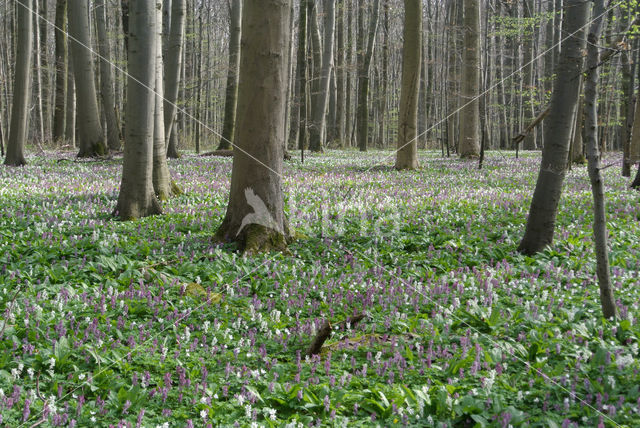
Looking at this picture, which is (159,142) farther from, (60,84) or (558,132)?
(60,84)

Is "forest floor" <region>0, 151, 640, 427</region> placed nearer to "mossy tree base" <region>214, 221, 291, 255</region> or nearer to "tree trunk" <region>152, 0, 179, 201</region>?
"mossy tree base" <region>214, 221, 291, 255</region>

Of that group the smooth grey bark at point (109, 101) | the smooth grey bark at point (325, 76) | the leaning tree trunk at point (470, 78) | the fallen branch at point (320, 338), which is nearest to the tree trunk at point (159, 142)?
the fallen branch at point (320, 338)

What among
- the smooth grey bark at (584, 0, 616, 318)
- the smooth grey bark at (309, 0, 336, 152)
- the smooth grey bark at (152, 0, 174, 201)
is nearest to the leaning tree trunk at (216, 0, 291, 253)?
the smooth grey bark at (152, 0, 174, 201)

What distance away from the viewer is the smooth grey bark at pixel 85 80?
54.9ft

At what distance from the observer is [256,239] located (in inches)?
265

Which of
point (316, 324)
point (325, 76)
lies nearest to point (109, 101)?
point (325, 76)

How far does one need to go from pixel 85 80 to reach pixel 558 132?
16.0m

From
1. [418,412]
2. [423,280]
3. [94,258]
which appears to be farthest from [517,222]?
[94,258]

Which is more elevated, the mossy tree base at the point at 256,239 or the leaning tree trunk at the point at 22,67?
the leaning tree trunk at the point at 22,67

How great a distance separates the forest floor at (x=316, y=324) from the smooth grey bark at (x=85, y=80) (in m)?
9.89

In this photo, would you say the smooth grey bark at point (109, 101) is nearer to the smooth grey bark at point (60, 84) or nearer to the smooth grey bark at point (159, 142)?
the smooth grey bark at point (60, 84)

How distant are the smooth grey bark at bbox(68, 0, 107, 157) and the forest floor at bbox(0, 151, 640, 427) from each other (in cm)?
989

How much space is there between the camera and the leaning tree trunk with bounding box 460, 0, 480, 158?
816 inches

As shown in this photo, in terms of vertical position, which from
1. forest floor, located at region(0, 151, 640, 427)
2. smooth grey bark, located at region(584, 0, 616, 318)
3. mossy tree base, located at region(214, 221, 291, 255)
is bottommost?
forest floor, located at region(0, 151, 640, 427)
